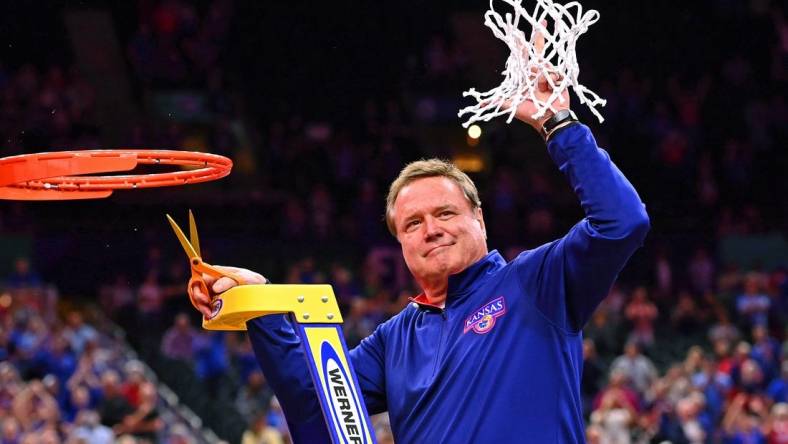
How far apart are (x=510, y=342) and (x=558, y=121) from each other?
695 mm

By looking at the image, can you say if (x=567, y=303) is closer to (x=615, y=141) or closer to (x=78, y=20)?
(x=615, y=141)

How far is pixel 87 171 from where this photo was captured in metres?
4.20

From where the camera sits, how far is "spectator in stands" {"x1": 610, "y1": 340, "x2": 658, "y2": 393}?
14719mm

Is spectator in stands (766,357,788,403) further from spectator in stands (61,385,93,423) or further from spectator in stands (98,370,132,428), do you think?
spectator in stands (61,385,93,423)

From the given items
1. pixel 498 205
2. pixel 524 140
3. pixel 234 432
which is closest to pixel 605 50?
pixel 524 140

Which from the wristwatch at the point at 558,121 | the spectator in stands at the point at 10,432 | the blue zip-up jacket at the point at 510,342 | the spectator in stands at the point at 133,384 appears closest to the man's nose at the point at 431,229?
the blue zip-up jacket at the point at 510,342

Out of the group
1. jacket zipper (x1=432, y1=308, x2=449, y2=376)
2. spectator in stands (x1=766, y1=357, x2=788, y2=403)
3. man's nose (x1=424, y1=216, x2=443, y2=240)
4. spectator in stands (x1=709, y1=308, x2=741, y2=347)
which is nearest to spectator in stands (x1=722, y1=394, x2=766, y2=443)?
spectator in stands (x1=766, y1=357, x2=788, y2=403)

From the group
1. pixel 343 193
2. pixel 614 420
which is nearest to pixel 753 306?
pixel 614 420

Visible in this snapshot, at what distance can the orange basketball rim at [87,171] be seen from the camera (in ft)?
13.5

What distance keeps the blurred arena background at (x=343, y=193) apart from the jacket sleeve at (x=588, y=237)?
8.46 metres

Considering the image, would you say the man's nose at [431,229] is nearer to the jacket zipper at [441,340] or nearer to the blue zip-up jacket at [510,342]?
the blue zip-up jacket at [510,342]

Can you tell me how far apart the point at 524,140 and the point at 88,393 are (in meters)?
9.72

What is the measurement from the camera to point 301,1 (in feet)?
64.7

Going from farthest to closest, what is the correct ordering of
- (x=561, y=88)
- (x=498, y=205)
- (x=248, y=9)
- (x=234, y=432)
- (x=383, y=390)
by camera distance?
(x=248, y=9)
(x=498, y=205)
(x=234, y=432)
(x=383, y=390)
(x=561, y=88)
